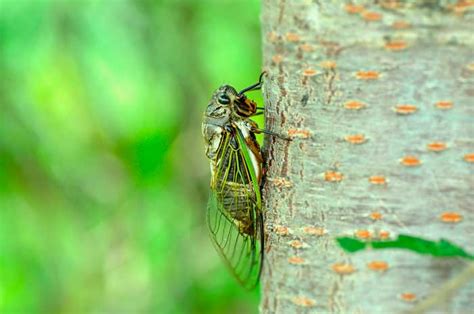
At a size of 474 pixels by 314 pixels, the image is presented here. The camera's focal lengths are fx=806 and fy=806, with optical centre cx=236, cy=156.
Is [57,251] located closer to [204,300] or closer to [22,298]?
[22,298]

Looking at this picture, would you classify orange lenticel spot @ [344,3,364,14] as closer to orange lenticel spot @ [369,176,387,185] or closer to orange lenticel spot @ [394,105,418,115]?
orange lenticel spot @ [394,105,418,115]

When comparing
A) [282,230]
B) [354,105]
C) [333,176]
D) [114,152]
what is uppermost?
[354,105]

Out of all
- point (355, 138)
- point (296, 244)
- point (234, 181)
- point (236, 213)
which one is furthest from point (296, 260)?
point (234, 181)


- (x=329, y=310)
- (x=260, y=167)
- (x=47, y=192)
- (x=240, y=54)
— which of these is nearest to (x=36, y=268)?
(x=47, y=192)

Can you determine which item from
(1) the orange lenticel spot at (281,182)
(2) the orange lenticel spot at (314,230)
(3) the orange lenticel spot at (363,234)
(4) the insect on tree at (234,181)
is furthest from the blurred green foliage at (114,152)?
(3) the orange lenticel spot at (363,234)

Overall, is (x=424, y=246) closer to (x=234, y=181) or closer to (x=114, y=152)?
(x=234, y=181)

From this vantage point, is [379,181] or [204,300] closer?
[379,181]

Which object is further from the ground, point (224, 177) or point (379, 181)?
point (379, 181)
